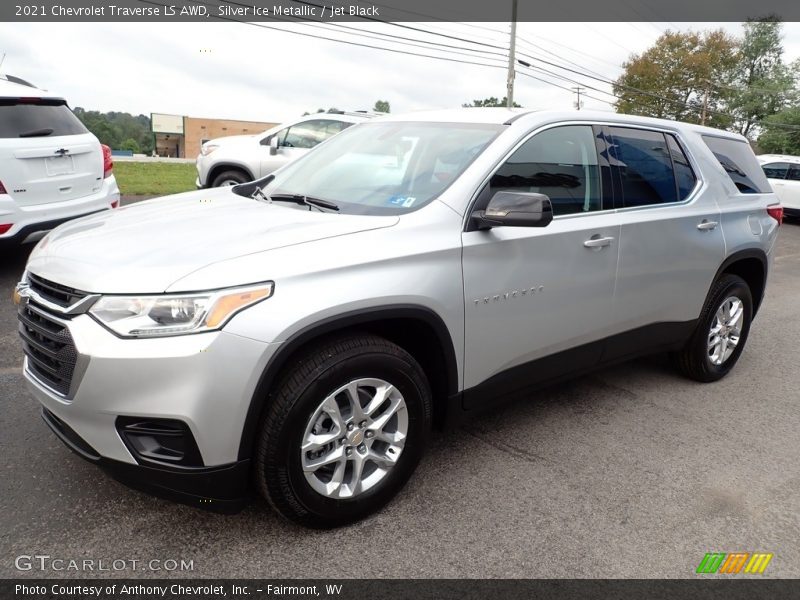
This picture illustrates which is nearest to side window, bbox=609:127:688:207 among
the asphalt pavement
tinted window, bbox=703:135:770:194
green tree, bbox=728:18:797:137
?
tinted window, bbox=703:135:770:194

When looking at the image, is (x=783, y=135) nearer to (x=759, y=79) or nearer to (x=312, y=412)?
(x=759, y=79)

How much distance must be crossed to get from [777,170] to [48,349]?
18.5 metres

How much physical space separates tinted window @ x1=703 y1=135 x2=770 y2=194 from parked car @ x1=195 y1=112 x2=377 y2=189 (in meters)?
6.68

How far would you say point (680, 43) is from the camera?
5219 centimetres

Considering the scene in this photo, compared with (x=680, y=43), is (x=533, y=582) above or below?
below

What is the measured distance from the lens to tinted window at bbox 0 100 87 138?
5590mm

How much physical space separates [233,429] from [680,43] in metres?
59.5

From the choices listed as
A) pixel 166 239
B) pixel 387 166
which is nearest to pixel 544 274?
pixel 387 166

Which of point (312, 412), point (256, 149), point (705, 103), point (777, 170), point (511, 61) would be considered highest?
point (705, 103)

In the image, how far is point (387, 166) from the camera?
3.30m

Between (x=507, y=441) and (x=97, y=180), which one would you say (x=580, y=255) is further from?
(x=97, y=180)

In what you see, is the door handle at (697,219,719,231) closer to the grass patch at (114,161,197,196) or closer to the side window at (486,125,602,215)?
the side window at (486,125,602,215)

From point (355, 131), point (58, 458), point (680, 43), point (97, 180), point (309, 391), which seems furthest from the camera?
point (680, 43)
